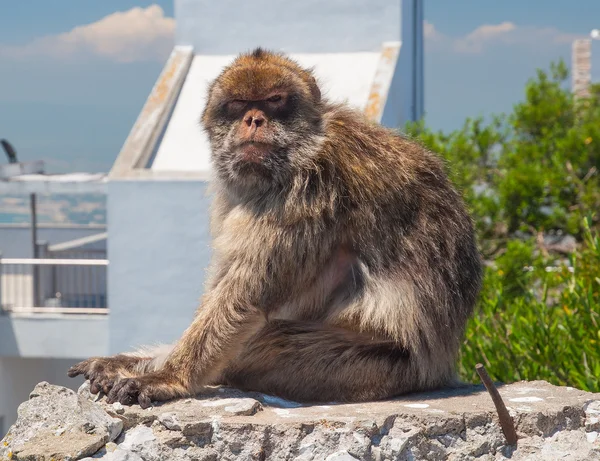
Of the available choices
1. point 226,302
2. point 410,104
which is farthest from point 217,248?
point 410,104

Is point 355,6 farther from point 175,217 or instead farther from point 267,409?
point 267,409

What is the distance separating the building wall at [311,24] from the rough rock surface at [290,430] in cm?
787

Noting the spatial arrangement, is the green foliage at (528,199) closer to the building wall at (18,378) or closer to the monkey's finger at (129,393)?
the monkey's finger at (129,393)

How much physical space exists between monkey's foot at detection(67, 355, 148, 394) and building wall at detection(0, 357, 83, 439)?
8617 millimetres

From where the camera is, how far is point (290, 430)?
289cm

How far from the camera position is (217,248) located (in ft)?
11.1

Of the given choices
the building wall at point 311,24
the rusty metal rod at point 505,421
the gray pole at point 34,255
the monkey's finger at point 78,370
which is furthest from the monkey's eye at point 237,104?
the gray pole at point 34,255

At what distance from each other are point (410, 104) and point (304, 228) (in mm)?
8917

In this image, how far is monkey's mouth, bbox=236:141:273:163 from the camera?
3262 mm

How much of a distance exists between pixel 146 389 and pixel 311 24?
8044mm

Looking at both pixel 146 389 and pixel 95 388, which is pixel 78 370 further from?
pixel 146 389

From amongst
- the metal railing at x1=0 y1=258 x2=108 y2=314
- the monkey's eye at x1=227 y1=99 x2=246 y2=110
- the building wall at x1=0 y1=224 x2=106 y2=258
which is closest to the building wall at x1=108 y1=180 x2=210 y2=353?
the metal railing at x1=0 y1=258 x2=108 y2=314

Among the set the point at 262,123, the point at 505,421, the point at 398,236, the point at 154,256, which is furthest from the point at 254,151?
the point at 154,256

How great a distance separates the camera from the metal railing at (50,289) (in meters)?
11.6
